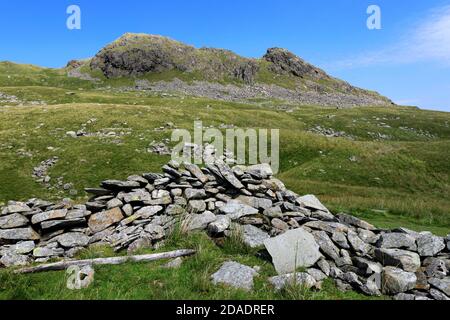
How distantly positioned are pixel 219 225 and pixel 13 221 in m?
9.63

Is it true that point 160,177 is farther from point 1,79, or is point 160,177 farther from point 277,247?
point 1,79

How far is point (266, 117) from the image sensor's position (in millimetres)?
86938

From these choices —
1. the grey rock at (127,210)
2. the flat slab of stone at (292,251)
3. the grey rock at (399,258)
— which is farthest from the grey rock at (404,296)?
the grey rock at (127,210)

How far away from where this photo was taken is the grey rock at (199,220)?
51.0 feet

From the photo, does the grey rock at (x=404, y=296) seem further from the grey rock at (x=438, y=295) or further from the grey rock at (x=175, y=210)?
the grey rock at (x=175, y=210)

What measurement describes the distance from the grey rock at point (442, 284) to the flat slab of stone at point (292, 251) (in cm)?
357

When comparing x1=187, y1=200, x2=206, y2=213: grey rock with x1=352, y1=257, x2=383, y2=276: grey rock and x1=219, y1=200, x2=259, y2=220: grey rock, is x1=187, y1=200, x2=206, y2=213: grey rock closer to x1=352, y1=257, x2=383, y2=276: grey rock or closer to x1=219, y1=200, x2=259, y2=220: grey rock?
x1=219, y1=200, x2=259, y2=220: grey rock

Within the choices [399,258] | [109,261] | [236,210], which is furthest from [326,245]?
[109,261]

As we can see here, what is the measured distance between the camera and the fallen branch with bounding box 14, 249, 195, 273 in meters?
12.2

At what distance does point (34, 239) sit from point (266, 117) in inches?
2939

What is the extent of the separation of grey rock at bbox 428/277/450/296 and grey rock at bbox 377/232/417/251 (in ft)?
6.36

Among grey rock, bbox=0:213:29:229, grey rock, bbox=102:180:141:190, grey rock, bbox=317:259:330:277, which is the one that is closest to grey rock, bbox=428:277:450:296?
grey rock, bbox=317:259:330:277

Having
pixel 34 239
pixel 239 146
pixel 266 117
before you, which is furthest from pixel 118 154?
pixel 266 117

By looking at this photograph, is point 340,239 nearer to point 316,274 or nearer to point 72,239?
point 316,274
